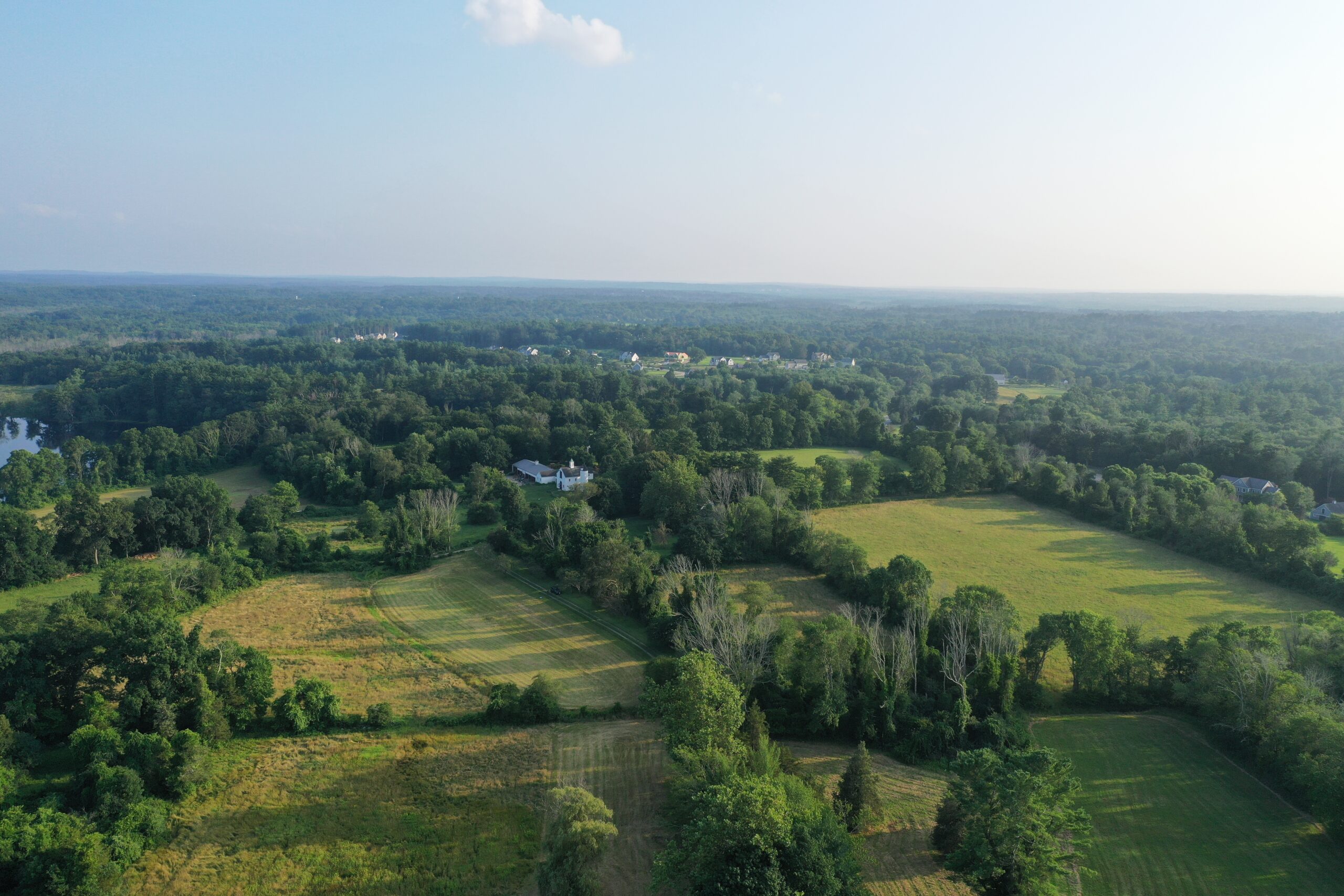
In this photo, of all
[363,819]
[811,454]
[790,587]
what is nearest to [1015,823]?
[363,819]

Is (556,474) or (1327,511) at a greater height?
(1327,511)

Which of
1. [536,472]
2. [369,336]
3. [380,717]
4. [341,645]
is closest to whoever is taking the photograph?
[380,717]

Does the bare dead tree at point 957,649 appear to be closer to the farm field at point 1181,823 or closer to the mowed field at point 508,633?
the farm field at point 1181,823

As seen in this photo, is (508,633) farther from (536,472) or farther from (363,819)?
(536,472)

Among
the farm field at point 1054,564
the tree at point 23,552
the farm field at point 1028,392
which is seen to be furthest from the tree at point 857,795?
the farm field at point 1028,392

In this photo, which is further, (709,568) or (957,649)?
(709,568)

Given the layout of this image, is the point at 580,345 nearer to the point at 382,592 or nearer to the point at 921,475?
the point at 921,475

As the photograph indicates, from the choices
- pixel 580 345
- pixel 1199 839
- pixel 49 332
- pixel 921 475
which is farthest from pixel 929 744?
pixel 49 332
